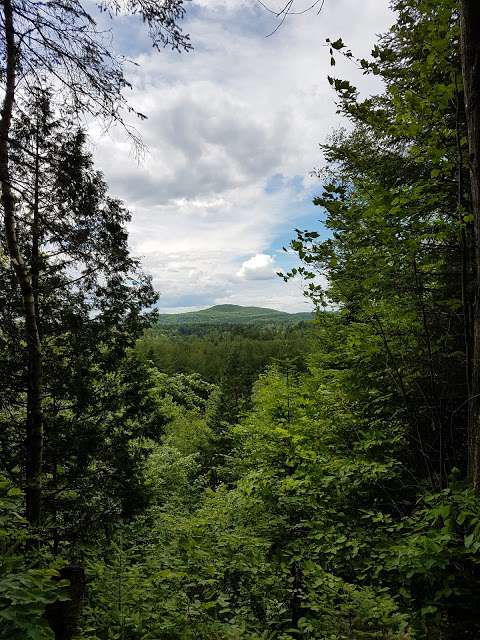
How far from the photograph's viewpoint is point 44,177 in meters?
7.46

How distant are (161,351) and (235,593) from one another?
70.6 metres

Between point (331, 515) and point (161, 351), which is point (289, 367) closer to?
point (331, 515)

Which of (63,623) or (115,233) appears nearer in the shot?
(63,623)

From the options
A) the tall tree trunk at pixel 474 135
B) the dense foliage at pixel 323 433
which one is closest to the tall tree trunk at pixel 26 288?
the dense foliage at pixel 323 433

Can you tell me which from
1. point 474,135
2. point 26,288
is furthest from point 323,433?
point 26,288

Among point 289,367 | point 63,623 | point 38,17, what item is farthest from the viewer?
point 289,367

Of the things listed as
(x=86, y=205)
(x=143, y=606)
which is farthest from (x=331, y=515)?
(x=86, y=205)

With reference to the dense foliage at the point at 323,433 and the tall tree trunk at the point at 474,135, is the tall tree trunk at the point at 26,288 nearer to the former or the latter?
the dense foliage at the point at 323,433

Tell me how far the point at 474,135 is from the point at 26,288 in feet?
20.8

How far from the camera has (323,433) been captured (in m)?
6.95

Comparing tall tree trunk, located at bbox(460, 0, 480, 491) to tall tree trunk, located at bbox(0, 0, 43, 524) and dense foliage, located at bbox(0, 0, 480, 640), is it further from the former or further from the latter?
tall tree trunk, located at bbox(0, 0, 43, 524)

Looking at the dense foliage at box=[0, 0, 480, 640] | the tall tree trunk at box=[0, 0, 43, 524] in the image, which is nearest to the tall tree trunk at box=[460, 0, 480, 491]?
the dense foliage at box=[0, 0, 480, 640]

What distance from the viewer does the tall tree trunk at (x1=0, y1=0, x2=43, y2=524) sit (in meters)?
5.04

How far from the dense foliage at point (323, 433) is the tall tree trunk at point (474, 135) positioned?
11 centimetres
